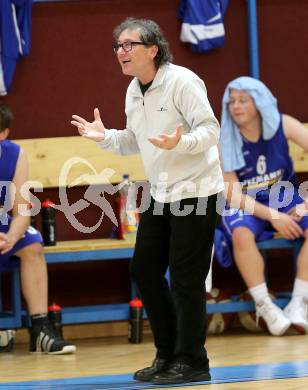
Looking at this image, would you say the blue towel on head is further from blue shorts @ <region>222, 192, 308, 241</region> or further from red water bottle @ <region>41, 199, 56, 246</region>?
red water bottle @ <region>41, 199, 56, 246</region>

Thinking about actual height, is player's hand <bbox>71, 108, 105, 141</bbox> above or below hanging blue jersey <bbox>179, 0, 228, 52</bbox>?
below

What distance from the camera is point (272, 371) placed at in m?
3.55

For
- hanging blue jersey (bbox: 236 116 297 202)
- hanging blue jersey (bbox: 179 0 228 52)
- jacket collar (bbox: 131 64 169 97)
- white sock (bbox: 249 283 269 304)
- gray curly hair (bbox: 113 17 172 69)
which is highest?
hanging blue jersey (bbox: 179 0 228 52)

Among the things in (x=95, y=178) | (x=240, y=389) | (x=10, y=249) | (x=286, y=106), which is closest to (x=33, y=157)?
(x=95, y=178)

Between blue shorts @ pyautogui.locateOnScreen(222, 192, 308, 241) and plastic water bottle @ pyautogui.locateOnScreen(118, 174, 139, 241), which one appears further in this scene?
plastic water bottle @ pyautogui.locateOnScreen(118, 174, 139, 241)

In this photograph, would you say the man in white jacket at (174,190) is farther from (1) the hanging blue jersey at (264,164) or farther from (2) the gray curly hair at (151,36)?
(1) the hanging blue jersey at (264,164)

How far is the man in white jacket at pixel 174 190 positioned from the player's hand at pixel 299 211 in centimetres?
168

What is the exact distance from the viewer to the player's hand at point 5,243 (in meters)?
4.55

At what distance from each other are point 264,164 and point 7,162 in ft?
4.63

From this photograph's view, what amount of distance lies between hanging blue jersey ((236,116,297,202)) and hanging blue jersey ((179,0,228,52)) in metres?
0.62

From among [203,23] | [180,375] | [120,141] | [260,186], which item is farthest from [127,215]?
[180,375]

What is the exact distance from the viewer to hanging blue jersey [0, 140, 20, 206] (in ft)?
15.3

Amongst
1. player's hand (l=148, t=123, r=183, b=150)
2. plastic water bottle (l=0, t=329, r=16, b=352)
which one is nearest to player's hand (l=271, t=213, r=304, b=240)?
plastic water bottle (l=0, t=329, r=16, b=352)

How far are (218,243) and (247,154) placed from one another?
512 millimetres
